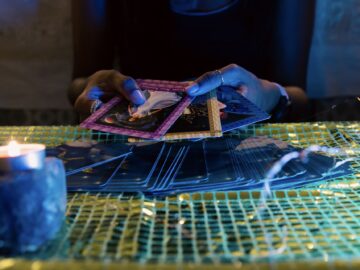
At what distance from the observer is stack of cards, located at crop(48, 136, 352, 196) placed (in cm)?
49

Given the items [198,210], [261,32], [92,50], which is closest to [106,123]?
[198,210]

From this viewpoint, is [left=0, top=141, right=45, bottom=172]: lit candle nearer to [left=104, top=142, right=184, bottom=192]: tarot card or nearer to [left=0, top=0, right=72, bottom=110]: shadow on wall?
[left=104, top=142, right=184, bottom=192]: tarot card

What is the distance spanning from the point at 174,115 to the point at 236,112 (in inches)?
3.9

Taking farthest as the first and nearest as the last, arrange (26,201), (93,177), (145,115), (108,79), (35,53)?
1. (35,53)
2. (108,79)
3. (145,115)
4. (93,177)
5. (26,201)

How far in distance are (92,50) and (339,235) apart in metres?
0.96

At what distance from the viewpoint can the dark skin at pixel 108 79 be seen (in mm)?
691

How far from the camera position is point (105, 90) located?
812 mm

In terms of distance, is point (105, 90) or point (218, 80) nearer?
point (218, 80)

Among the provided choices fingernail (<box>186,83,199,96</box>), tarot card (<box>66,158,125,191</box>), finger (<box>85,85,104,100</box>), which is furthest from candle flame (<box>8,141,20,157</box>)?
finger (<box>85,85,104,100</box>)

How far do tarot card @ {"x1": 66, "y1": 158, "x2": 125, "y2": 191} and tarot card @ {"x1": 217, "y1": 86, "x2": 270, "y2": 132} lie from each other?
0.54 ft

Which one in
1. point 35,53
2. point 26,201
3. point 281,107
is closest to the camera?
point 26,201

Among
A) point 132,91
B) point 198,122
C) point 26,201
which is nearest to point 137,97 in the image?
point 132,91

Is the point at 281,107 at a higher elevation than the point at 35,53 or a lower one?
lower

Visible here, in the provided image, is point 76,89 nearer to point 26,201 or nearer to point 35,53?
point 35,53
